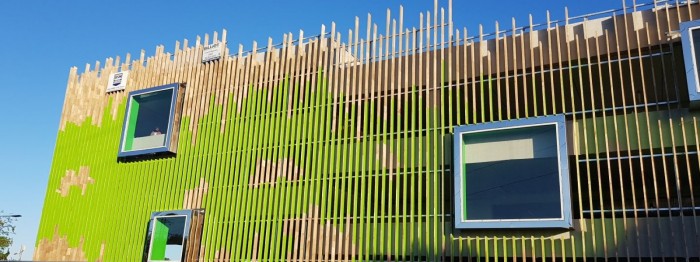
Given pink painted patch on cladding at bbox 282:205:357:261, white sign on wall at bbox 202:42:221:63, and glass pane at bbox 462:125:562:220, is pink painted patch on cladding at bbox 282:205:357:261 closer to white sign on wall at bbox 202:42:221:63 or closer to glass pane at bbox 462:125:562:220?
glass pane at bbox 462:125:562:220

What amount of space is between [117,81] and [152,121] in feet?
8.88

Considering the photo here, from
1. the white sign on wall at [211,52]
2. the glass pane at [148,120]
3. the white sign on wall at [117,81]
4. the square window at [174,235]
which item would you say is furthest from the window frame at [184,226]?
the white sign on wall at [117,81]

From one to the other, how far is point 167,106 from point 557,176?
13.5m

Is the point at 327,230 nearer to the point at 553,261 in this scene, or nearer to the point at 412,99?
the point at 412,99

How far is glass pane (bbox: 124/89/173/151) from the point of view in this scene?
20281mm

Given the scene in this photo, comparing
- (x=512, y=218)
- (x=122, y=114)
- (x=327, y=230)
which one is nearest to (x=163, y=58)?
(x=122, y=114)

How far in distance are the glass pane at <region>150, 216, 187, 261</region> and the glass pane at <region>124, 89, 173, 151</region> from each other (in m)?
2.70

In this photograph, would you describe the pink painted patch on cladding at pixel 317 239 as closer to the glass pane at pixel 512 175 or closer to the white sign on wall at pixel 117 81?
the glass pane at pixel 512 175

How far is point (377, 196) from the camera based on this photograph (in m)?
15.5

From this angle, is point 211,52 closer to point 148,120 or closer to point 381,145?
point 148,120

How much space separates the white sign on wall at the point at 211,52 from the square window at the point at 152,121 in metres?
1.40

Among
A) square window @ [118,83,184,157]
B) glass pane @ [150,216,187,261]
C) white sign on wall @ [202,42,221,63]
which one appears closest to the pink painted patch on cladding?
glass pane @ [150,216,187,261]

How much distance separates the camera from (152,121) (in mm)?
20797

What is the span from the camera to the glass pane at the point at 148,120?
2028cm
